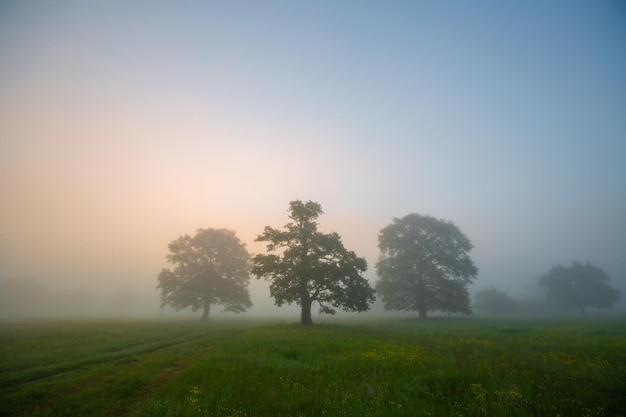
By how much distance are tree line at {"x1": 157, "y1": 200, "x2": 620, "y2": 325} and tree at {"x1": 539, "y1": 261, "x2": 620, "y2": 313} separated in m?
54.2

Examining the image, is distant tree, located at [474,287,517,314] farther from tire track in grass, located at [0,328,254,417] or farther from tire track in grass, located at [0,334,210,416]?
tire track in grass, located at [0,334,210,416]

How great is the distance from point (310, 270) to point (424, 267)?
25.3 m

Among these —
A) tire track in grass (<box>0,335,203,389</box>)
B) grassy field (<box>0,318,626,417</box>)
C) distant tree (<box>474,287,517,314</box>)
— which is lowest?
distant tree (<box>474,287,517,314</box>)

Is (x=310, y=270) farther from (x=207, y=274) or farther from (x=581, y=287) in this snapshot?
(x=581, y=287)

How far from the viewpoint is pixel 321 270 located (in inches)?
1307

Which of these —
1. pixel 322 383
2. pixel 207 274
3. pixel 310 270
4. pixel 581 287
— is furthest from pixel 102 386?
pixel 581 287

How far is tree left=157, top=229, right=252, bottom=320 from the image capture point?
51.8 metres

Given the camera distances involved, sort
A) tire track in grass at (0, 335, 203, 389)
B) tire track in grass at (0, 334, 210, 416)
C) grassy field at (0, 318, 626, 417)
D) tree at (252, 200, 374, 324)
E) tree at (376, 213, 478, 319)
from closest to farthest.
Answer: grassy field at (0, 318, 626, 417) → tire track in grass at (0, 334, 210, 416) → tire track in grass at (0, 335, 203, 389) → tree at (252, 200, 374, 324) → tree at (376, 213, 478, 319)

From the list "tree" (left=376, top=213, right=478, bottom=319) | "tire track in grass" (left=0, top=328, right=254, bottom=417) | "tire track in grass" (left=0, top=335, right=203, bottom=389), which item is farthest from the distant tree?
"tire track in grass" (left=0, top=335, right=203, bottom=389)

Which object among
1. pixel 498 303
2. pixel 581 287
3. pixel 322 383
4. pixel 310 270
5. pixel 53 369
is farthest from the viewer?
pixel 498 303

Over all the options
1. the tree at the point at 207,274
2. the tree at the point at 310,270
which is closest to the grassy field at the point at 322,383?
the tree at the point at 310,270

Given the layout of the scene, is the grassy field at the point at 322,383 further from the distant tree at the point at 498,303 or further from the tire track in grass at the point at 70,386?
the distant tree at the point at 498,303

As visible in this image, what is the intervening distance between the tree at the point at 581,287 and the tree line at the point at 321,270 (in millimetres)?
54183

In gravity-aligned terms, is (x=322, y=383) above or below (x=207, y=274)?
below
